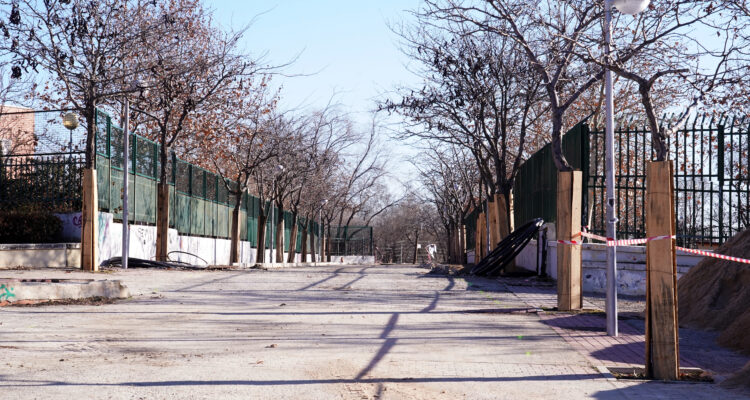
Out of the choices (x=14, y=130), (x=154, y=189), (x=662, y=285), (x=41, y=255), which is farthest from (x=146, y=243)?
(x=662, y=285)

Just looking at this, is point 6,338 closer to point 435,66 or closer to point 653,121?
point 653,121

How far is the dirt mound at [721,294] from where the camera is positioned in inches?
362

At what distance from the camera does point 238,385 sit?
5.55m

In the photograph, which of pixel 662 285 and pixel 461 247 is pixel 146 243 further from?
pixel 461 247

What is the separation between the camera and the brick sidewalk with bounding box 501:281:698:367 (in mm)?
7173

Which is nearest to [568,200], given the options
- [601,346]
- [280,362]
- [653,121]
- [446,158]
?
[653,121]

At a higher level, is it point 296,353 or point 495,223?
point 495,223

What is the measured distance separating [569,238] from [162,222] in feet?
55.1

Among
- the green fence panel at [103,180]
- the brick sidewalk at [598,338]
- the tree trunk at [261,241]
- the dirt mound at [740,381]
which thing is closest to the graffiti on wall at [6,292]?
the brick sidewalk at [598,338]

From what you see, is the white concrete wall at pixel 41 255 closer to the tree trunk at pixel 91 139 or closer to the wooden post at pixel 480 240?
the tree trunk at pixel 91 139

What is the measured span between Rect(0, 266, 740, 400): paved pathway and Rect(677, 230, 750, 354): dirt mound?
201 centimetres

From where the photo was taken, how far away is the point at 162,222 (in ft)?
80.3

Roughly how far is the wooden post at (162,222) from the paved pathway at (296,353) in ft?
41.0

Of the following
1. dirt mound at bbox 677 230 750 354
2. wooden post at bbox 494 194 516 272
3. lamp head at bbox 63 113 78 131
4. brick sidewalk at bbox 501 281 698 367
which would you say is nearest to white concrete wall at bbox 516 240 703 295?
brick sidewalk at bbox 501 281 698 367
